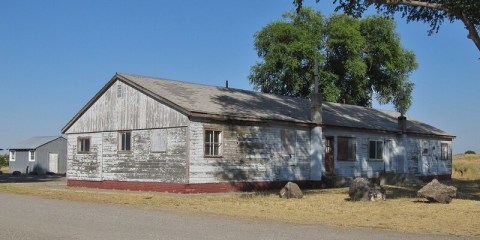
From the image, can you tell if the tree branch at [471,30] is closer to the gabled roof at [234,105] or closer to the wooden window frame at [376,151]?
the gabled roof at [234,105]

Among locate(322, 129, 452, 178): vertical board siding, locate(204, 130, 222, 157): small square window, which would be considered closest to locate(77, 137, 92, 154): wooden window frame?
locate(204, 130, 222, 157): small square window

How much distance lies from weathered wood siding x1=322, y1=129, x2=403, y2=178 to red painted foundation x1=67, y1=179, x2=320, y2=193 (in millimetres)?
3033

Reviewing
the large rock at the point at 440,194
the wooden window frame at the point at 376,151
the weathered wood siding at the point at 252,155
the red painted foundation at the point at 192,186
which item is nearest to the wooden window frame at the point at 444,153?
the wooden window frame at the point at 376,151

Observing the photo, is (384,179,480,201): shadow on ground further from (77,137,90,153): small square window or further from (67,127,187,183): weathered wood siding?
(77,137,90,153): small square window

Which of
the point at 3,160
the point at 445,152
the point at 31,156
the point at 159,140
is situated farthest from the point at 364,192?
the point at 3,160

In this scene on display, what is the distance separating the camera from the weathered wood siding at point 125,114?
80.8 ft

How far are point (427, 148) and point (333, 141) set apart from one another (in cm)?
1107

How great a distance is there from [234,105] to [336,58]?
30.1m

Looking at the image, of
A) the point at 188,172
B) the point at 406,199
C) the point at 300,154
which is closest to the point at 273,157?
the point at 300,154

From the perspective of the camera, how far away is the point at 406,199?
20.5 m

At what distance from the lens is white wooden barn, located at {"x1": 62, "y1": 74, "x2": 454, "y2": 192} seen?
23.9m

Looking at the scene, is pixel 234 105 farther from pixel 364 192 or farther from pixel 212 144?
pixel 364 192

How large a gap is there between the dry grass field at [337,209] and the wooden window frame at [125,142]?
4.36 metres

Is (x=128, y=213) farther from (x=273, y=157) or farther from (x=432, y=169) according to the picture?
(x=432, y=169)
